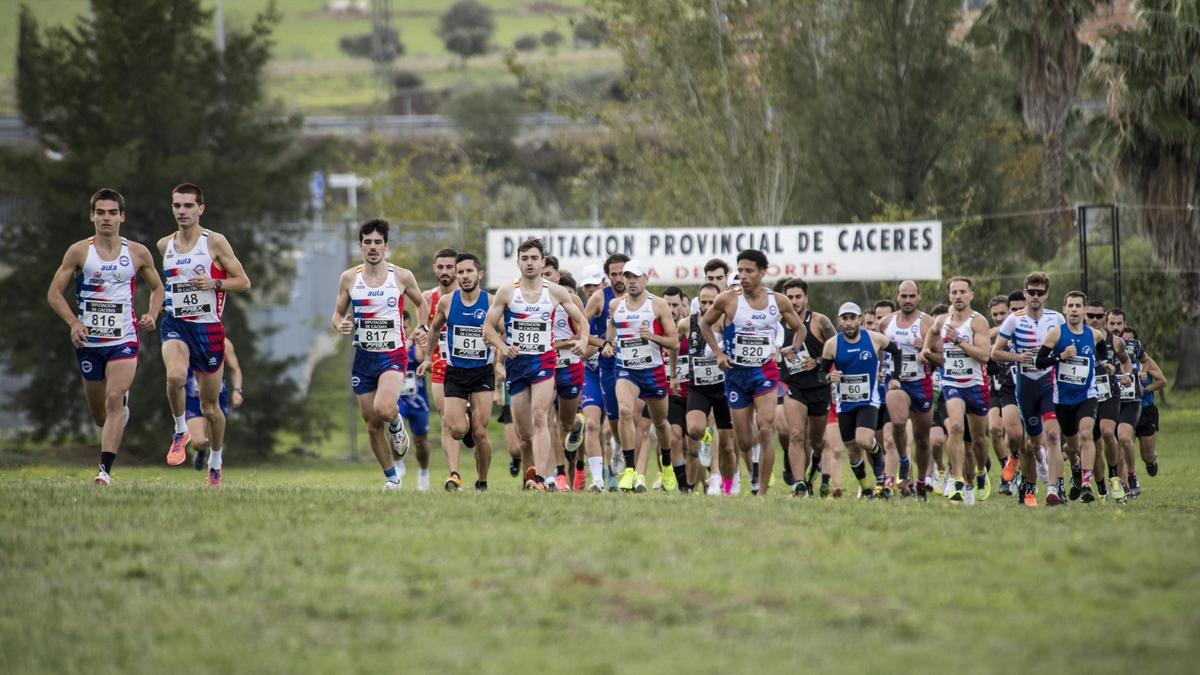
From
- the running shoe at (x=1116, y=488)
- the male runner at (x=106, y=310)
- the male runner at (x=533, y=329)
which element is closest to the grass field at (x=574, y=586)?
the male runner at (x=106, y=310)

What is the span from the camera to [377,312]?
15.2 meters

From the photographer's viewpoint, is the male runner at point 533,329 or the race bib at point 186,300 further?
the male runner at point 533,329

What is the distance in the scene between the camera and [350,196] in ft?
240

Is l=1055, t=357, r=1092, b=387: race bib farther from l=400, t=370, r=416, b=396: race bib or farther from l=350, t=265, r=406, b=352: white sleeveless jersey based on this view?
l=350, t=265, r=406, b=352: white sleeveless jersey

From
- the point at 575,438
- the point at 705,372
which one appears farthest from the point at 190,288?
the point at 705,372

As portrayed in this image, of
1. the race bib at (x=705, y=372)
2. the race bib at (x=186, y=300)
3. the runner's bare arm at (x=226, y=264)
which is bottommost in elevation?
the race bib at (x=705, y=372)

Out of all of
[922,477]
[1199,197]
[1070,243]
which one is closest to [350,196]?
[1070,243]

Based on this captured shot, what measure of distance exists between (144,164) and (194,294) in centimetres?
2251

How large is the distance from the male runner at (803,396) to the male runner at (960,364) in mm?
1358

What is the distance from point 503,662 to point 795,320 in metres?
8.92

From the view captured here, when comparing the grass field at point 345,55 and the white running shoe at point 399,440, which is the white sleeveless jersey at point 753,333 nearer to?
the white running shoe at point 399,440

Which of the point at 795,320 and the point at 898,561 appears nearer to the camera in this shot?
the point at 898,561

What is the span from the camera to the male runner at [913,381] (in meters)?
18.9

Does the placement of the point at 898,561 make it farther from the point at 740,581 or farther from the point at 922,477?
the point at 922,477
